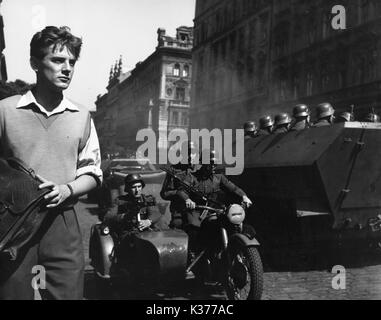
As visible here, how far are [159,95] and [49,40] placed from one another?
46743mm

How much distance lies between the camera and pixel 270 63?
103ft

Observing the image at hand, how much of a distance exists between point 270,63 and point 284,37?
249cm

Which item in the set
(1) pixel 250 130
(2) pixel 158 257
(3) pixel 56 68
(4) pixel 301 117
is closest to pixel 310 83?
(1) pixel 250 130

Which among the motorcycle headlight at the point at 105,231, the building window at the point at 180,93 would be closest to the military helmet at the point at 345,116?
the motorcycle headlight at the point at 105,231

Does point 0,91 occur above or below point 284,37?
below

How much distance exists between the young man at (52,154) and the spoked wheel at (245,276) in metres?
2.65

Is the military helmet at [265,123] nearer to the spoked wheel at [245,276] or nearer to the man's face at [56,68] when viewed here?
the spoked wheel at [245,276]

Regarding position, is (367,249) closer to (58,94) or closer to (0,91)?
(58,94)

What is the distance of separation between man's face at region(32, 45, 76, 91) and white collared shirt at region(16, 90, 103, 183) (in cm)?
11

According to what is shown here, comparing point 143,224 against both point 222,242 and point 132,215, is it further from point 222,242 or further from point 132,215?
point 222,242

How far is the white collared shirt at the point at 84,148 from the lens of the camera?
2371mm

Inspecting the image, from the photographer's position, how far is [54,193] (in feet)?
7.05

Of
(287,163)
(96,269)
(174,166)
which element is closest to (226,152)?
(287,163)

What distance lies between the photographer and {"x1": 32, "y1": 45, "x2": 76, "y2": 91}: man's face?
2.33m
